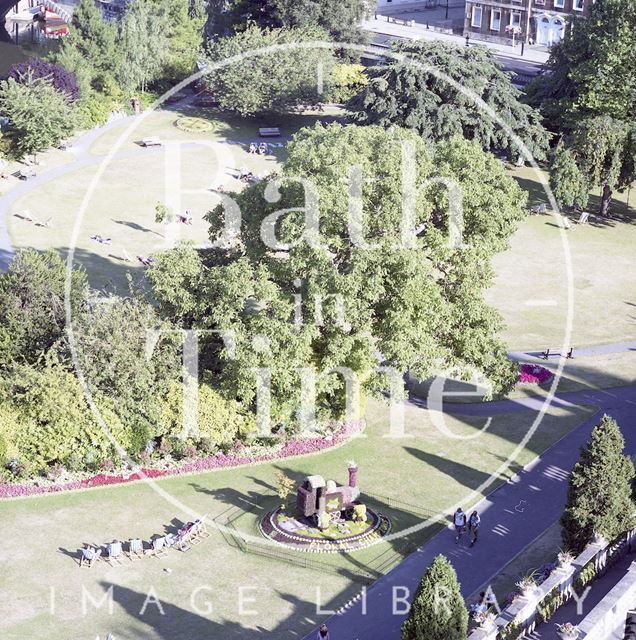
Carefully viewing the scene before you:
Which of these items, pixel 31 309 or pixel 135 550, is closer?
pixel 135 550

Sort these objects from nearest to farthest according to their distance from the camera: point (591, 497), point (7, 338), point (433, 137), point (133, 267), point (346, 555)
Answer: point (591, 497) < point (346, 555) < point (7, 338) < point (133, 267) < point (433, 137)

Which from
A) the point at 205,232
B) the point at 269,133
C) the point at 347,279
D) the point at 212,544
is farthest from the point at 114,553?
the point at 269,133

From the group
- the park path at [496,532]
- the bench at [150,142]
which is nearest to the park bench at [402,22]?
the bench at [150,142]

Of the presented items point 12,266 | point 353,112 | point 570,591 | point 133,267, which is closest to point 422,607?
point 570,591

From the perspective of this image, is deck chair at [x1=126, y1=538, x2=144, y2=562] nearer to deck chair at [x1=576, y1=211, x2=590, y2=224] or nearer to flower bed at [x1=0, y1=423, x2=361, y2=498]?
flower bed at [x1=0, y1=423, x2=361, y2=498]

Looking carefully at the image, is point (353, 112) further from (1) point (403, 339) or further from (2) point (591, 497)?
(2) point (591, 497)

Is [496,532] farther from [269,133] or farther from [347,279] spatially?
[269,133]

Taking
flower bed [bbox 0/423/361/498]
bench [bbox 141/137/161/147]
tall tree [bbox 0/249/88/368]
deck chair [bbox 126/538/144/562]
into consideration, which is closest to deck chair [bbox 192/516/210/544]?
deck chair [bbox 126/538/144/562]
